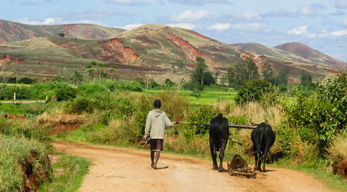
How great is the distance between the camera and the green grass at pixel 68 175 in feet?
34.6

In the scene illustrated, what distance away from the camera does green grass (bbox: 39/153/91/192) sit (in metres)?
10.5

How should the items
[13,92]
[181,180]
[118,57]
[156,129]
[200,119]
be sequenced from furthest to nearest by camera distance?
1. [118,57]
2. [13,92]
3. [200,119]
4. [156,129]
5. [181,180]

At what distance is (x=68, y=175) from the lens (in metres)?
12.2

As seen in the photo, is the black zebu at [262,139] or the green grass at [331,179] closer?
the green grass at [331,179]

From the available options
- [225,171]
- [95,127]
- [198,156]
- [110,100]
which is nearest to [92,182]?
[225,171]

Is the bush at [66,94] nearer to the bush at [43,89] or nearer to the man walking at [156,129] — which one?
the bush at [43,89]

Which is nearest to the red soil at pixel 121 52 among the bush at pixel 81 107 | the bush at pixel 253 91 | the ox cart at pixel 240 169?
the bush at pixel 81 107

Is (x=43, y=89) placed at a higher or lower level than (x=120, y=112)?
higher

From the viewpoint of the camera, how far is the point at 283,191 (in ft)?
35.6

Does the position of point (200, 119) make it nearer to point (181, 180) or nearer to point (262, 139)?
point (262, 139)

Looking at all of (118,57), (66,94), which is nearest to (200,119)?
(66,94)

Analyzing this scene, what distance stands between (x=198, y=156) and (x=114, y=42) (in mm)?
173530

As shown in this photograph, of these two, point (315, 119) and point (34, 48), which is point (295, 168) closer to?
point (315, 119)

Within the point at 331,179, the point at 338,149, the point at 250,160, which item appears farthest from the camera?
the point at 250,160
